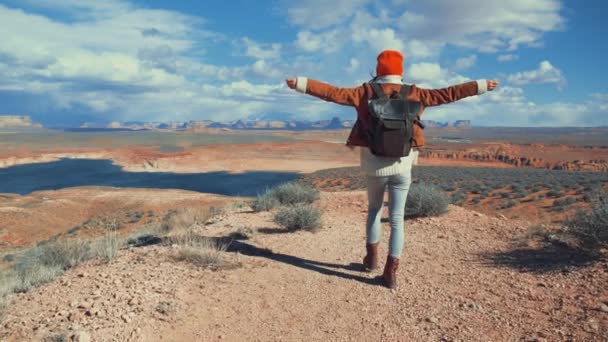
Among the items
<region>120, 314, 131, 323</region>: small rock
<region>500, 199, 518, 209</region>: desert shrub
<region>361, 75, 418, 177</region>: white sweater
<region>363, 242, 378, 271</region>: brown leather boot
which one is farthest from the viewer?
<region>500, 199, 518, 209</region>: desert shrub

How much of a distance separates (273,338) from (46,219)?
18.9m

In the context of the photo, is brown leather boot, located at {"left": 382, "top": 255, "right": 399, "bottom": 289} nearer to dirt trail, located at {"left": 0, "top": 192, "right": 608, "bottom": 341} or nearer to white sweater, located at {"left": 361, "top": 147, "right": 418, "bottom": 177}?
dirt trail, located at {"left": 0, "top": 192, "right": 608, "bottom": 341}

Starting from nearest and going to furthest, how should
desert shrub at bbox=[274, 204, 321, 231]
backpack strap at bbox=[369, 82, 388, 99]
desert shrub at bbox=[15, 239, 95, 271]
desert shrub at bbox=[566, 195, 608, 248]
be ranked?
backpack strap at bbox=[369, 82, 388, 99]
desert shrub at bbox=[566, 195, 608, 248]
desert shrub at bbox=[15, 239, 95, 271]
desert shrub at bbox=[274, 204, 321, 231]

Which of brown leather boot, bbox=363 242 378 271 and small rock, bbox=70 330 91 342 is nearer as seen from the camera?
small rock, bbox=70 330 91 342

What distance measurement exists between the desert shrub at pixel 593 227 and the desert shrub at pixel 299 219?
3213mm

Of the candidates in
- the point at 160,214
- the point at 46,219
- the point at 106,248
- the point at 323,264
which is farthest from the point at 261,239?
the point at 46,219

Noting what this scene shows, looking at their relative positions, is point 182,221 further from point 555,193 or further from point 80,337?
point 555,193

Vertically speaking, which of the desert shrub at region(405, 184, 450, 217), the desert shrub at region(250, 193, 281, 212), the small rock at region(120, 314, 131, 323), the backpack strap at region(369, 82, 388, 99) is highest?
the backpack strap at region(369, 82, 388, 99)

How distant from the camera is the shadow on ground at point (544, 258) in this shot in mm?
4411

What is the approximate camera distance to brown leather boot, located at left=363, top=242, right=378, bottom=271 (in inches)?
173

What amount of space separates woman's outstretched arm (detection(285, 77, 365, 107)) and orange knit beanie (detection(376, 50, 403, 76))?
275 mm

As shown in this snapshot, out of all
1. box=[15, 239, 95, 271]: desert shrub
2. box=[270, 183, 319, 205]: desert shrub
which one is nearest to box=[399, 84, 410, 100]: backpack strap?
box=[15, 239, 95, 271]: desert shrub

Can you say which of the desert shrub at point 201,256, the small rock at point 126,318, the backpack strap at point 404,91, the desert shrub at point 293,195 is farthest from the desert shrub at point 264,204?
the backpack strap at point 404,91

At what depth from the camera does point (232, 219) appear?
7484 mm
